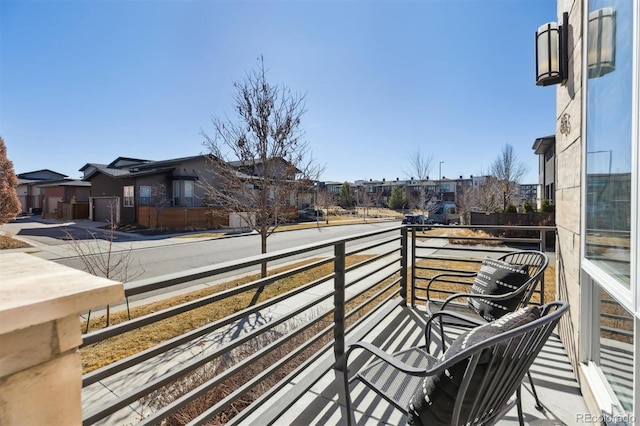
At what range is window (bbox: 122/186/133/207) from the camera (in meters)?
22.3

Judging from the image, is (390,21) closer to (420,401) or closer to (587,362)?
(587,362)

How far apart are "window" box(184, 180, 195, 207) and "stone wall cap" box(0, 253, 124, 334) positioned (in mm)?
22999

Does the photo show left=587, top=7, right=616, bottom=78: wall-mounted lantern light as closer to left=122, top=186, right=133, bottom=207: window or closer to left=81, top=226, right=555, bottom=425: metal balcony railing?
left=81, top=226, right=555, bottom=425: metal balcony railing

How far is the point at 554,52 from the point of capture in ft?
9.25

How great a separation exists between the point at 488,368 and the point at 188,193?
23567mm

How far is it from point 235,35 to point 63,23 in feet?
10.8

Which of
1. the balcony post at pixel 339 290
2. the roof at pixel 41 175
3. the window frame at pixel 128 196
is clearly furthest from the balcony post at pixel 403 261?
the roof at pixel 41 175

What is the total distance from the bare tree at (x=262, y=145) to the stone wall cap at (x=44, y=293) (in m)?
6.78

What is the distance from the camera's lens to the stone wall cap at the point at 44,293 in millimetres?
697

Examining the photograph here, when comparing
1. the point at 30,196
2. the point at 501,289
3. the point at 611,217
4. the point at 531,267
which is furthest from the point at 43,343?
the point at 30,196

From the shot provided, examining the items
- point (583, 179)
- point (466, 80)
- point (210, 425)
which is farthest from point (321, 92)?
point (210, 425)

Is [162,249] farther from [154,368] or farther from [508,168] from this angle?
[508,168]

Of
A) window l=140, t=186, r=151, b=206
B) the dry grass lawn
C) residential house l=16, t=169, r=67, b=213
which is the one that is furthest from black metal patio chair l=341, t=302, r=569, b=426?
residential house l=16, t=169, r=67, b=213

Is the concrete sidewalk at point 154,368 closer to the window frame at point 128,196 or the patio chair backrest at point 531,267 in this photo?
the patio chair backrest at point 531,267
